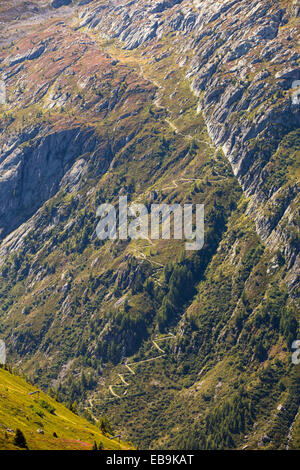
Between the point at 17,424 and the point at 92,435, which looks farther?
the point at 92,435
